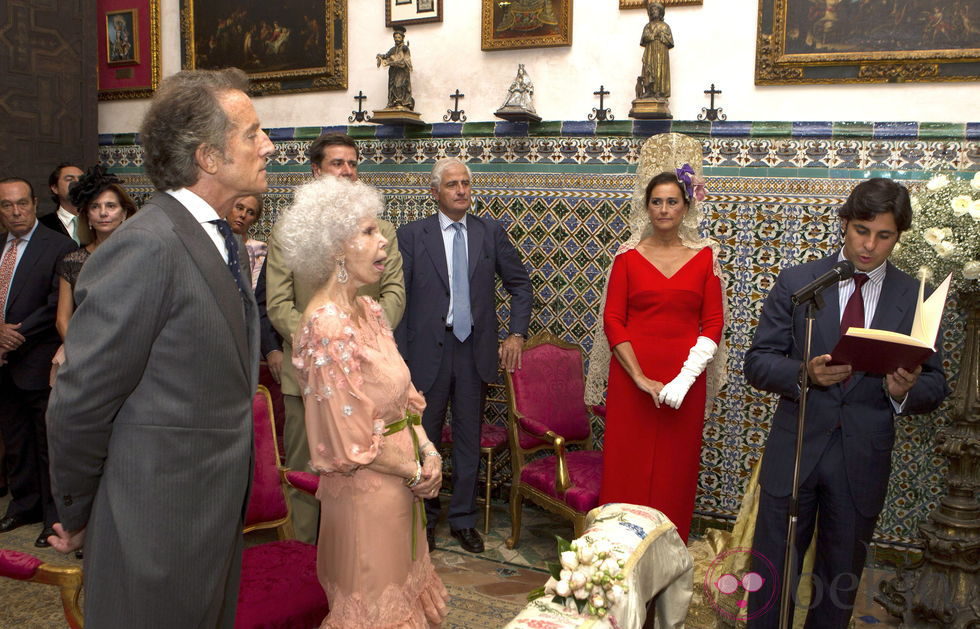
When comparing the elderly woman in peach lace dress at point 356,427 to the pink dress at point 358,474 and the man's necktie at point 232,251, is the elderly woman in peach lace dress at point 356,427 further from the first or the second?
the man's necktie at point 232,251

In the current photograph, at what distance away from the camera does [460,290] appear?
4.97m

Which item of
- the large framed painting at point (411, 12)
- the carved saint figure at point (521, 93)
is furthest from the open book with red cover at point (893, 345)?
the large framed painting at point (411, 12)

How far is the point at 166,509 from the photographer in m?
2.02

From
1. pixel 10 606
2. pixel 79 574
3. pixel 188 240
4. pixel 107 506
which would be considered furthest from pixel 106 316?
pixel 10 606

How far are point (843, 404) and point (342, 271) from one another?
1.93 m

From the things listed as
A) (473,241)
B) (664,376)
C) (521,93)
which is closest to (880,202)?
(664,376)

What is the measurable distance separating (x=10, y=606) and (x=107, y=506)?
280 cm

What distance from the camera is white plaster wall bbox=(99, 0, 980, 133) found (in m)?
4.80

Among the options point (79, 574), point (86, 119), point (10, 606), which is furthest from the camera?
point (86, 119)

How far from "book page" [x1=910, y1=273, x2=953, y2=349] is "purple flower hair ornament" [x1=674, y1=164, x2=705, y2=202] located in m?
1.45

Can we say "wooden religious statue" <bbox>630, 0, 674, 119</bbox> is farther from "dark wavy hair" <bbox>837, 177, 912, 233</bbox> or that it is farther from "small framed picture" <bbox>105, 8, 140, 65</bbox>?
"small framed picture" <bbox>105, 8, 140, 65</bbox>

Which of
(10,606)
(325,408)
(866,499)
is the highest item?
(325,408)

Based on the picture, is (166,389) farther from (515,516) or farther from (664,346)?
(515,516)

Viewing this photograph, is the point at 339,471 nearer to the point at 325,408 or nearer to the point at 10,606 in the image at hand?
the point at 325,408
